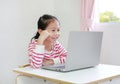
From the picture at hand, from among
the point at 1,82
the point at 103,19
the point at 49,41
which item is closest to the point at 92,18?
the point at 103,19

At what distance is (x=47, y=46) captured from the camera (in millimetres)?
2283

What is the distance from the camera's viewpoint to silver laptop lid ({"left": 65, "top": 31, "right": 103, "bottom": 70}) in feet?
5.38

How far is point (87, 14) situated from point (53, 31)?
87 centimetres

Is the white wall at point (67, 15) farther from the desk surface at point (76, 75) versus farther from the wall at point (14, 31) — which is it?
the desk surface at point (76, 75)

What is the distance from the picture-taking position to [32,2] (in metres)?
3.25

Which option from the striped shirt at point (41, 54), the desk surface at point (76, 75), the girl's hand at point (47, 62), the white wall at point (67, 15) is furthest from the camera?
the white wall at point (67, 15)

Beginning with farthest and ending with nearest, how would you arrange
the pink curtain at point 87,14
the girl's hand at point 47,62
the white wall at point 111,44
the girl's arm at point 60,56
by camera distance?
the pink curtain at point 87,14, the white wall at point 111,44, the girl's arm at point 60,56, the girl's hand at point 47,62

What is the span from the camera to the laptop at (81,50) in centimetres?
164

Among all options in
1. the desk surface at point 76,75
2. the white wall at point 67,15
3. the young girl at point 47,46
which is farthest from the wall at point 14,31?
→ the desk surface at point 76,75

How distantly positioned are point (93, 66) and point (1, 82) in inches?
54.8

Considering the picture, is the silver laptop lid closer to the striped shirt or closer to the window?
the striped shirt

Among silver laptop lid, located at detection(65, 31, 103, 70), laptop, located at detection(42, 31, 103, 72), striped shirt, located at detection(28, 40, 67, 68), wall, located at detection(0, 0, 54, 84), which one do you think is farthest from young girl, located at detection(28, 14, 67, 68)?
wall, located at detection(0, 0, 54, 84)

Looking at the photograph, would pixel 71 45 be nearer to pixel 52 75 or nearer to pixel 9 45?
pixel 52 75

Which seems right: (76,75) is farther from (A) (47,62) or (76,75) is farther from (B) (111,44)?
(B) (111,44)
